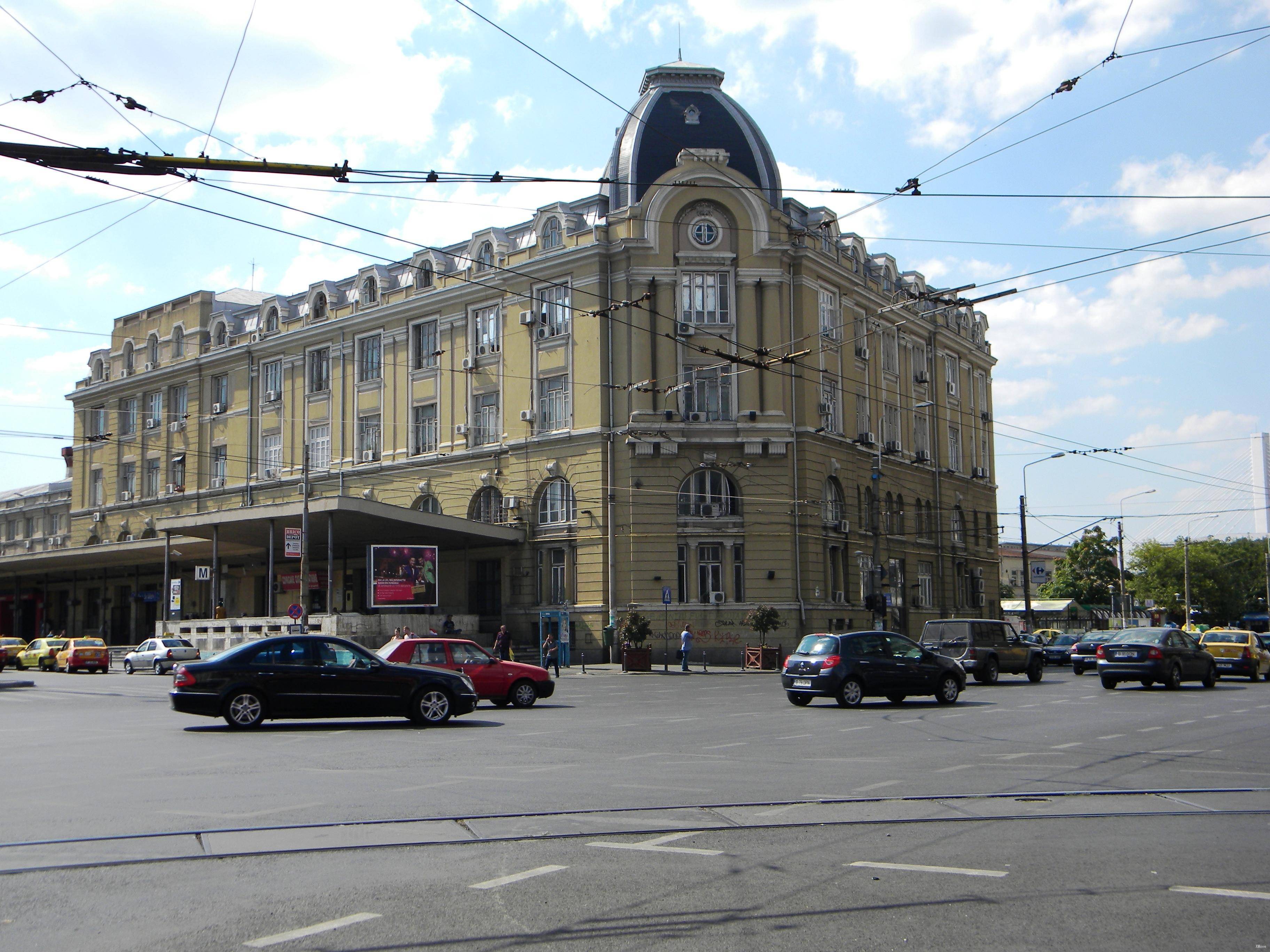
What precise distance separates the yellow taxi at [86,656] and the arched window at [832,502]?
28.9 m

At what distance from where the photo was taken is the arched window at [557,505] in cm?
4691

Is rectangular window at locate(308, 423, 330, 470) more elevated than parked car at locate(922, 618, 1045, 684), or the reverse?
rectangular window at locate(308, 423, 330, 470)

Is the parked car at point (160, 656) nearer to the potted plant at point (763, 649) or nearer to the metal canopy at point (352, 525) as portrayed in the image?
the metal canopy at point (352, 525)

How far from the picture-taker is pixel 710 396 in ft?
150

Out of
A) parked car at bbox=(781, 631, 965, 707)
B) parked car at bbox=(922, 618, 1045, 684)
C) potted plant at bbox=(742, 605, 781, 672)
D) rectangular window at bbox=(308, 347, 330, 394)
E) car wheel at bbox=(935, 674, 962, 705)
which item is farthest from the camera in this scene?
rectangular window at bbox=(308, 347, 330, 394)

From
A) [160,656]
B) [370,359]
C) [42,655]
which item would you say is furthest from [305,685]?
[370,359]

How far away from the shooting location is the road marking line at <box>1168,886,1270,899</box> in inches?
253

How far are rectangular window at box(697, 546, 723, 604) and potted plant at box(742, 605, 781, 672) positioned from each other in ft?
8.66

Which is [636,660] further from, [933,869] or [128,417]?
[128,417]

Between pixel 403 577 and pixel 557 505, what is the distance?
7.94 metres

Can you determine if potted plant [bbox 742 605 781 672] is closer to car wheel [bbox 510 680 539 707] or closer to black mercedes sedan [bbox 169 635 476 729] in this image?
car wheel [bbox 510 680 539 707]

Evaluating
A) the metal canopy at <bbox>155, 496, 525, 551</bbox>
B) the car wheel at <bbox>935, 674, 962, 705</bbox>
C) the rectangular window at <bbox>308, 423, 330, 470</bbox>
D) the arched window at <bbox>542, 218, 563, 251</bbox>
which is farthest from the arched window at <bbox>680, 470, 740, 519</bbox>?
the car wheel at <bbox>935, 674, 962, 705</bbox>

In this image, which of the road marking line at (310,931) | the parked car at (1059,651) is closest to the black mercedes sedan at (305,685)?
the road marking line at (310,931)

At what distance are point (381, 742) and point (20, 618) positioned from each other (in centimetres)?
6571
